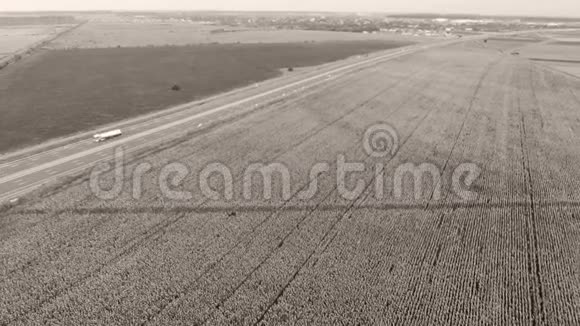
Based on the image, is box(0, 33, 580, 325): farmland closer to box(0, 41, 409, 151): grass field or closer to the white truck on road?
the white truck on road

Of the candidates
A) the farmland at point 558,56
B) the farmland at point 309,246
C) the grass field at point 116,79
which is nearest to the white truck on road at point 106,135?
the grass field at point 116,79

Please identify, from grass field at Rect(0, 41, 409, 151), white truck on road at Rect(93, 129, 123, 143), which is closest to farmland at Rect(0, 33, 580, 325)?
white truck on road at Rect(93, 129, 123, 143)

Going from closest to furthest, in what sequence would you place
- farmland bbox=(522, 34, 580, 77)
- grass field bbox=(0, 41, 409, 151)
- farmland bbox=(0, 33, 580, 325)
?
farmland bbox=(0, 33, 580, 325) → grass field bbox=(0, 41, 409, 151) → farmland bbox=(522, 34, 580, 77)

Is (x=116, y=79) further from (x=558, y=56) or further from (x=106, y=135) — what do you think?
(x=558, y=56)

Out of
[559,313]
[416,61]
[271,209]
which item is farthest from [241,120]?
[416,61]

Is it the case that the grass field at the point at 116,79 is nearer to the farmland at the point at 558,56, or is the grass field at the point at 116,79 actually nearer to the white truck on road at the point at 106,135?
the white truck on road at the point at 106,135

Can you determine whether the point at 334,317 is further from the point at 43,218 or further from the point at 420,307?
the point at 43,218

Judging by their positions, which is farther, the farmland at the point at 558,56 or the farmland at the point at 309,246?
the farmland at the point at 558,56
